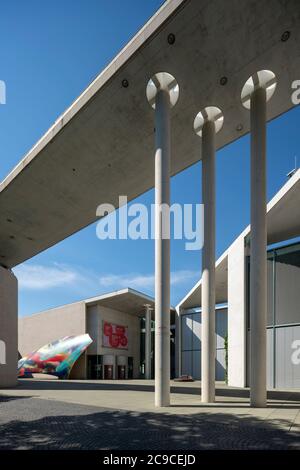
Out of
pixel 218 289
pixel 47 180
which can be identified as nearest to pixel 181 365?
pixel 218 289

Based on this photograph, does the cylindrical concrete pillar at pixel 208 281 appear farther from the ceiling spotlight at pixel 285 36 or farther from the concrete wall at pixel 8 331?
the concrete wall at pixel 8 331

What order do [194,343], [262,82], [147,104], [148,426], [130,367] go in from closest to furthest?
1. [148,426]
2. [262,82]
3. [147,104]
4. [194,343]
5. [130,367]

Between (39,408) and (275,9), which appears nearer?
(275,9)

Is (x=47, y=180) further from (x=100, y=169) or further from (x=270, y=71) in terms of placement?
(x=270, y=71)

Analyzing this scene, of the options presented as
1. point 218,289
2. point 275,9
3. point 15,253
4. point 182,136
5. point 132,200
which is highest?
point 275,9

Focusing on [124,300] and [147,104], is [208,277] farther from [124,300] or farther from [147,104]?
[124,300]

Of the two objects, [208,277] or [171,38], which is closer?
[171,38]

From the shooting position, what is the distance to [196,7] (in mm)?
11070

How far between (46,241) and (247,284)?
11.9 metres

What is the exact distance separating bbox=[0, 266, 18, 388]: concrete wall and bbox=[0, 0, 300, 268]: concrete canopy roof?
4283mm

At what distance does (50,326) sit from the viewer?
42469 mm

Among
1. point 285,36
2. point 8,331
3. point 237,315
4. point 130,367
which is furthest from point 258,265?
point 130,367

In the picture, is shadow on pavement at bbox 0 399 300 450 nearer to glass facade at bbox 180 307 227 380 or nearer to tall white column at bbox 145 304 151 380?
glass facade at bbox 180 307 227 380

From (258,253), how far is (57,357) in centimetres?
2979
